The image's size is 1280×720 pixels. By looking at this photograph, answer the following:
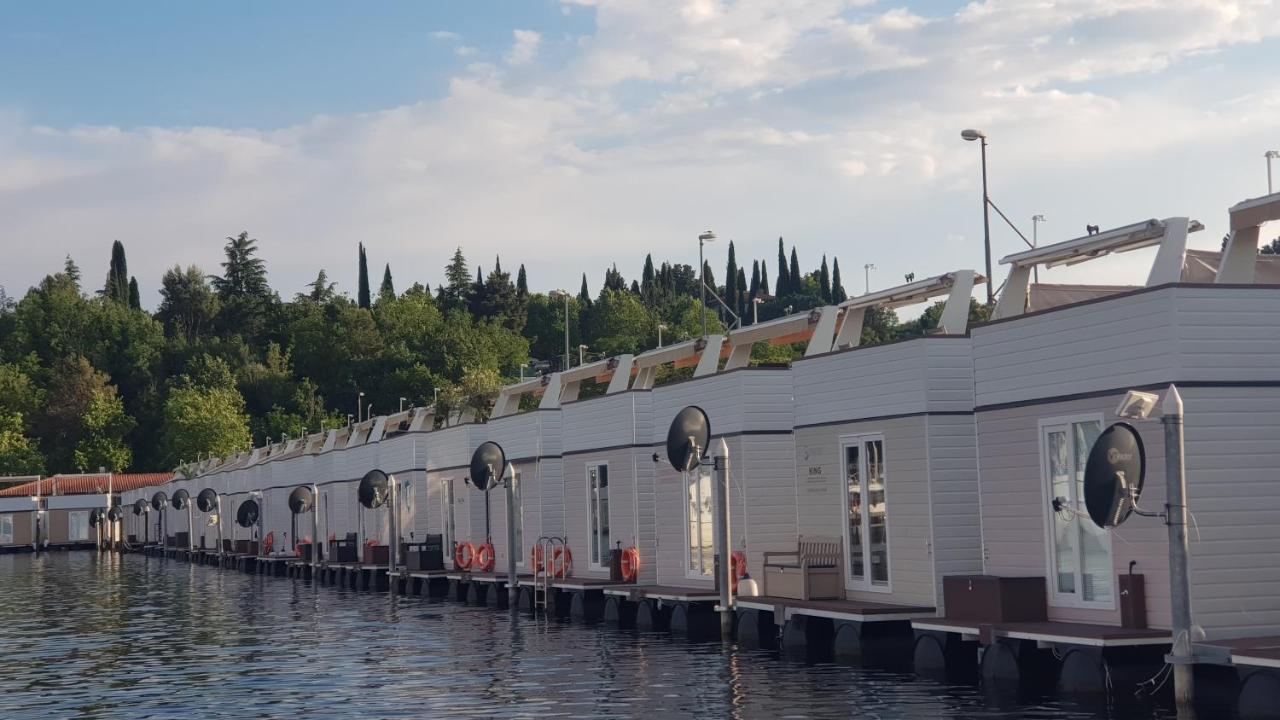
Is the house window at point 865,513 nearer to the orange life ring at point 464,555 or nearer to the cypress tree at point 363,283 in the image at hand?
the orange life ring at point 464,555

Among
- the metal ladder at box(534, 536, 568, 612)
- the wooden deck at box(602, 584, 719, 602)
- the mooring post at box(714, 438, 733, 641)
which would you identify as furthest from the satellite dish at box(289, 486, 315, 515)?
the mooring post at box(714, 438, 733, 641)

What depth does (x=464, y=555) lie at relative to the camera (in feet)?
140

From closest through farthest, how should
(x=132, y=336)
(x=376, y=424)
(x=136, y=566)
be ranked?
(x=376, y=424) < (x=136, y=566) < (x=132, y=336)

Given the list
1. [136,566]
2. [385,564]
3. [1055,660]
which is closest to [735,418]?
[1055,660]

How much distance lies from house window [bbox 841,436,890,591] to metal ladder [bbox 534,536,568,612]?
36.8 ft

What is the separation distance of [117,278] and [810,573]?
174641 mm

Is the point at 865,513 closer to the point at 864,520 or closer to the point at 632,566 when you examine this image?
the point at 864,520

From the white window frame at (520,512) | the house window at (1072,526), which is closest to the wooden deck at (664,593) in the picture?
the white window frame at (520,512)

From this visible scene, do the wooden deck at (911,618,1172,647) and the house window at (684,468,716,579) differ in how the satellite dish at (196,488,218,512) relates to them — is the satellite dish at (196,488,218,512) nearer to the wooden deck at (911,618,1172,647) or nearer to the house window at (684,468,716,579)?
the house window at (684,468,716,579)

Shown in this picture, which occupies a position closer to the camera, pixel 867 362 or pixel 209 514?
pixel 867 362

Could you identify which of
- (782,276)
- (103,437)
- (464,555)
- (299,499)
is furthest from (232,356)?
(464,555)

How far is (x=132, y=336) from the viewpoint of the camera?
506ft

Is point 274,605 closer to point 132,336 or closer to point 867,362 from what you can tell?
point 867,362

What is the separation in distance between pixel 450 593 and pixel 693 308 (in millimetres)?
128964
